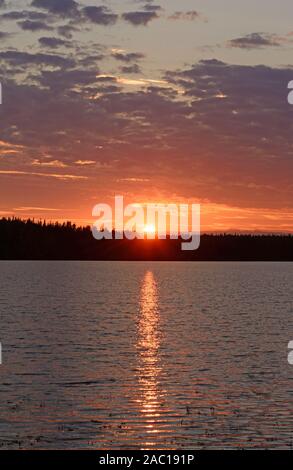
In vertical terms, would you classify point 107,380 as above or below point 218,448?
above

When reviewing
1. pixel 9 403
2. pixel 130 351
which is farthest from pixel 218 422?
pixel 130 351

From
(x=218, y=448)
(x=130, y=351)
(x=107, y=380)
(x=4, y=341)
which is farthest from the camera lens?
(x=4, y=341)

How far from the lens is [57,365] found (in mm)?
55031

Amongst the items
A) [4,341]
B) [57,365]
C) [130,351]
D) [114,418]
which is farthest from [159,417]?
[4,341]

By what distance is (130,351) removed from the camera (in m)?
63.9

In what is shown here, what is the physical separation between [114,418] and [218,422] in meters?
5.39

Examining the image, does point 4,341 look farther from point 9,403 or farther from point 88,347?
point 9,403

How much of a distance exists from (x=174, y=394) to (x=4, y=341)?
101ft
